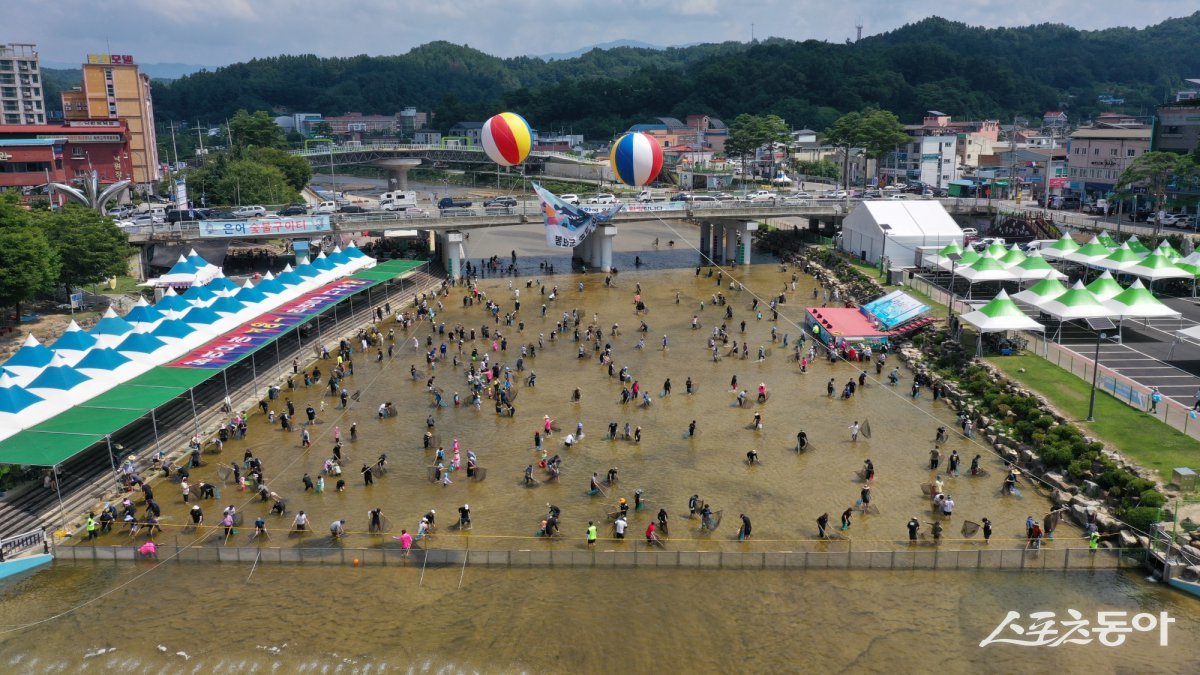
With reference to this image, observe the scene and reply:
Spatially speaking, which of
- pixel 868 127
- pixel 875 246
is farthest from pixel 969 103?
pixel 875 246

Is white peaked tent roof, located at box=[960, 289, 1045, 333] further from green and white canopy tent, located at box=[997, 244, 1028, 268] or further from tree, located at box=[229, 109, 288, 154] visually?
tree, located at box=[229, 109, 288, 154]

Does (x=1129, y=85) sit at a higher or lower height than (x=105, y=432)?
higher

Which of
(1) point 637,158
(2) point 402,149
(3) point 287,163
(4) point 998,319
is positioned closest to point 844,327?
(4) point 998,319

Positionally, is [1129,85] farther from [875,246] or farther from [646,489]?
[646,489]

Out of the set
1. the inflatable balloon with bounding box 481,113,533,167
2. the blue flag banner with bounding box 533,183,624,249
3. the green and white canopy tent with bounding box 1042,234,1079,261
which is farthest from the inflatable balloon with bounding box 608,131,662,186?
the green and white canopy tent with bounding box 1042,234,1079,261

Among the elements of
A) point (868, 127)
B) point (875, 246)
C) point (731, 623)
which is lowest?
point (731, 623)

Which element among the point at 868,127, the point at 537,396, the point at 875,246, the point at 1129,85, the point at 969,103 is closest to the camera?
the point at 537,396

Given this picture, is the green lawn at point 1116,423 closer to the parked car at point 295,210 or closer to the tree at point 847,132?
the parked car at point 295,210
